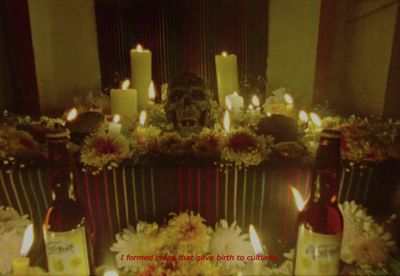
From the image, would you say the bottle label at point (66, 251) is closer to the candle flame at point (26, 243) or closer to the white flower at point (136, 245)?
the candle flame at point (26, 243)

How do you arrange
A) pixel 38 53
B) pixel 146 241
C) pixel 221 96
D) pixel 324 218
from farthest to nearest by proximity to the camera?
pixel 38 53 < pixel 221 96 < pixel 146 241 < pixel 324 218

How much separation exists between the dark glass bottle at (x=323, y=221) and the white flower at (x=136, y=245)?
17.9 inches

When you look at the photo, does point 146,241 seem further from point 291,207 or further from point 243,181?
point 291,207

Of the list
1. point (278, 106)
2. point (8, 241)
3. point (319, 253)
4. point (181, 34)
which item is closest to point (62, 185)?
point (8, 241)

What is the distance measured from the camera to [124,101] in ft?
5.03

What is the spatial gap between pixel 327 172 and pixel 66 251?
740 millimetres

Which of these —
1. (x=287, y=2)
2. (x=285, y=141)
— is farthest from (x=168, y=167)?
(x=287, y=2)

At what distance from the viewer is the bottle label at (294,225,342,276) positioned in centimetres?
86

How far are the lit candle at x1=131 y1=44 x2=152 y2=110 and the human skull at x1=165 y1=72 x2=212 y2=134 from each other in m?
0.40

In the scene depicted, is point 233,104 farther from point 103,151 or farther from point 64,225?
point 64,225

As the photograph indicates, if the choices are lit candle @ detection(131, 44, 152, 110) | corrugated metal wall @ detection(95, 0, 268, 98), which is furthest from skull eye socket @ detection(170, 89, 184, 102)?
corrugated metal wall @ detection(95, 0, 268, 98)

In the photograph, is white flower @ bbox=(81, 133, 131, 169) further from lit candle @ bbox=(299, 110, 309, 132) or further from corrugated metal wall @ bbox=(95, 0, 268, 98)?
corrugated metal wall @ bbox=(95, 0, 268, 98)

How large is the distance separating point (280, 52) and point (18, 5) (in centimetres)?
169

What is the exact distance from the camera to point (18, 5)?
201 centimetres
